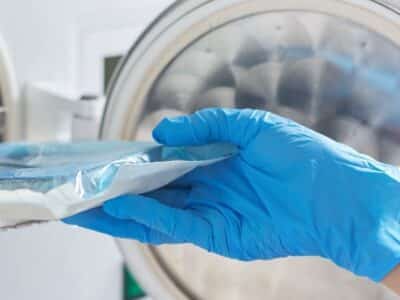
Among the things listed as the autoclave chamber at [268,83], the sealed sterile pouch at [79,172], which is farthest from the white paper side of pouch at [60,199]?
the autoclave chamber at [268,83]

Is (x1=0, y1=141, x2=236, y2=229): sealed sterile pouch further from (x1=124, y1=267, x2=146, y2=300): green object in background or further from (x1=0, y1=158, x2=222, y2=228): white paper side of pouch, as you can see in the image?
(x1=124, y1=267, x2=146, y2=300): green object in background

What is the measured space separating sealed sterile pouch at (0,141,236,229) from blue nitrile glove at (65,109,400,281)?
2cm

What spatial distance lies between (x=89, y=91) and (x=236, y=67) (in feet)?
0.89

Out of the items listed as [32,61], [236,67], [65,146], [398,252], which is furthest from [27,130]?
[398,252]

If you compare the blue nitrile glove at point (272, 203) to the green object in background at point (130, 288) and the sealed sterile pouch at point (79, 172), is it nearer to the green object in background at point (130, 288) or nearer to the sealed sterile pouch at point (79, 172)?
the sealed sterile pouch at point (79, 172)

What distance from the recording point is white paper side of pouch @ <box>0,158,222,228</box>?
0.69 meters

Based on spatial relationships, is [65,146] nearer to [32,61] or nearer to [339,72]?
[32,61]

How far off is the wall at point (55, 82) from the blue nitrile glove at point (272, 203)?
0.27 m

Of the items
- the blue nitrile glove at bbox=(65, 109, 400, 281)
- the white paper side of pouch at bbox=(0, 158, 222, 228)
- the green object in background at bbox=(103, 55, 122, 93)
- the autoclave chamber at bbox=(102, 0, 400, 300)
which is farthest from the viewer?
the green object in background at bbox=(103, 55, 122, 93)

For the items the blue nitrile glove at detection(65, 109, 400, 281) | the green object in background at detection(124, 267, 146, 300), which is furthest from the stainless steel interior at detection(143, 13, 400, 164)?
the green object in background at detection(124, 267, 146, 300)

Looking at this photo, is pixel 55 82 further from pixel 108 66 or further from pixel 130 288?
pixel 130 288

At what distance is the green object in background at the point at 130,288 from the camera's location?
4.39ft

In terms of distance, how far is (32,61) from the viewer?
1047mm

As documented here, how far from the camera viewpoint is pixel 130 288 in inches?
53.2
